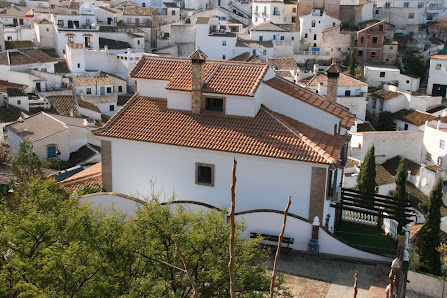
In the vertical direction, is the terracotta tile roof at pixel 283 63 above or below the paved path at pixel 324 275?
above

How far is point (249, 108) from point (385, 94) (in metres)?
35.2

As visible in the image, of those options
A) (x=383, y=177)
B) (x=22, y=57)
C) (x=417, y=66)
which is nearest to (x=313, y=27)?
(x=417, y=66)

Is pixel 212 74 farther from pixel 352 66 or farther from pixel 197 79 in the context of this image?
pixel 352 66

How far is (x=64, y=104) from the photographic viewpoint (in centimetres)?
4034

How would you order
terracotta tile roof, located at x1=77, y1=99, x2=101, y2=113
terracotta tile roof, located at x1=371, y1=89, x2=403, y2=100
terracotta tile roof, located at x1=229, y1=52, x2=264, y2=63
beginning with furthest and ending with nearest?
terracotta tile roof, located at x1=229, y1=52, x2=264, y2=63
terracotta tile roof, located at x1=371, y1=89, x2=403, y2=100
terracotta tile roof, located at x1=77, y1=99, x2=101, y2=113

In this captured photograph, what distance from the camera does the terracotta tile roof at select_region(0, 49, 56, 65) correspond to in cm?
4591

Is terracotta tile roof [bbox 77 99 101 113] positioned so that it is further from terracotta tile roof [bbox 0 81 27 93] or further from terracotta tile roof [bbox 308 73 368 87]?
terracotta tile roof [bbox 308 73 368 87]

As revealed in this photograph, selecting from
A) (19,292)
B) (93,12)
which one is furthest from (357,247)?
(93,12)

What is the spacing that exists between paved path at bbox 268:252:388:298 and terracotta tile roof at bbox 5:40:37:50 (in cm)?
4376

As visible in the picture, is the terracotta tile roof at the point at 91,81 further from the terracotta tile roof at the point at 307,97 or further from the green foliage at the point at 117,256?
the green foliage at the point at 117,256

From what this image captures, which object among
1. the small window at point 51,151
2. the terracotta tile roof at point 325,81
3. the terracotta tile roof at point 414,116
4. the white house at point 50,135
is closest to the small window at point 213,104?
the white house at point 50,135

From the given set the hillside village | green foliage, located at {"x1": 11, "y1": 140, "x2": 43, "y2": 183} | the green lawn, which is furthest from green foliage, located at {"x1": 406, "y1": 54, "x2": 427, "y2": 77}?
green foliage, located at {"x1": 11, "y1": 140, "x2": 43, "y2": 183}

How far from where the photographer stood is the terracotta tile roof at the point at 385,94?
160 feet

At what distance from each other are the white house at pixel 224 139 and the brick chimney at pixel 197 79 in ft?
0.11
